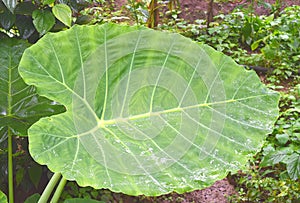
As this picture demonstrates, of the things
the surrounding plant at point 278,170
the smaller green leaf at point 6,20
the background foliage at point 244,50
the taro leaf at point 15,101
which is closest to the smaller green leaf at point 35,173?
the background foliage at point 244,50

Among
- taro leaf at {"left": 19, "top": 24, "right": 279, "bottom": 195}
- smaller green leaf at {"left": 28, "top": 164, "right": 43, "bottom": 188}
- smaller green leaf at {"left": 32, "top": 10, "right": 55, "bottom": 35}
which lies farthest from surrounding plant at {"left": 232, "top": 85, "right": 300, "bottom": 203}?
smaller green leaf at {"left": 32, "top": 10, "right": 55, "bottom": 35}

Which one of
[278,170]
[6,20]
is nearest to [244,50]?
[278,170]

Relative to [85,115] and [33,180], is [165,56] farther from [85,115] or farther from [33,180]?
[33,180]

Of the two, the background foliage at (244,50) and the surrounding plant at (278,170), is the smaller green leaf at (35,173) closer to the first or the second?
the background foliage at (244,50)

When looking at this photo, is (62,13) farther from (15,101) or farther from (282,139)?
(282,139)

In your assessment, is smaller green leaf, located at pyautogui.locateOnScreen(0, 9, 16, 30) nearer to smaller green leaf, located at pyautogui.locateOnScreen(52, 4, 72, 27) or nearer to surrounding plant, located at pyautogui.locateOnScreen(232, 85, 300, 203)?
smaller green leaf, located at pyautogui.locateOnScreen(52, 4, 72, 27)

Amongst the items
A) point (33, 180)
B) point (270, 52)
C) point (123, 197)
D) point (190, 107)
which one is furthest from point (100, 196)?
point (270, 52)
